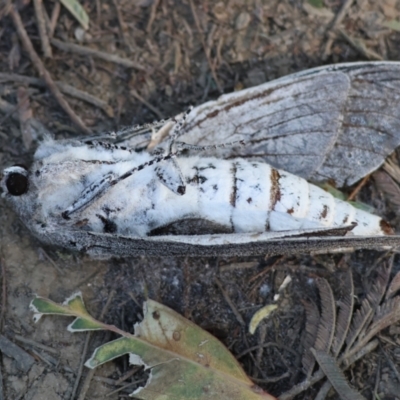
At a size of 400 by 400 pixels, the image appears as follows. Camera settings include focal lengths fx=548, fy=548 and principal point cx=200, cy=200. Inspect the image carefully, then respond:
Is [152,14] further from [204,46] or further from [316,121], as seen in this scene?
[316,121]

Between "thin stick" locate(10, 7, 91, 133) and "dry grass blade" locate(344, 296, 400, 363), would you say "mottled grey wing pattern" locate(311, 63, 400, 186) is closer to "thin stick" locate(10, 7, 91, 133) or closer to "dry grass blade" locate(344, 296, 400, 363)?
"dry grass blade" locate(344, 296, 400, 363)

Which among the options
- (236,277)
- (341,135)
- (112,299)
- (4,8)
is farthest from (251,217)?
(4,8)

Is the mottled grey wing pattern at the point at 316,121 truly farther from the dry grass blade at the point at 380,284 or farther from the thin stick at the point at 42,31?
the thin stick at the point at 42,31

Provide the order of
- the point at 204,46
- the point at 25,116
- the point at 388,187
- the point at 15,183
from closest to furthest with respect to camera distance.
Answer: the point at 15,183, the point at 388,187, the point at 25,116, the point at 204,46

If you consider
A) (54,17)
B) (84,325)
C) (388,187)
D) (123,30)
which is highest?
(54,17)

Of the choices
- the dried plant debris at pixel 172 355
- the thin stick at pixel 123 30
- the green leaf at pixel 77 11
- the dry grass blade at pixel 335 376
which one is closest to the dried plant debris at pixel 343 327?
the dry grass blade at pixel 335 376

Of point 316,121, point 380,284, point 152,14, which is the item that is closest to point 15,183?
point 152,14

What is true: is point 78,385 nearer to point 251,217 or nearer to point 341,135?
point 251,217
